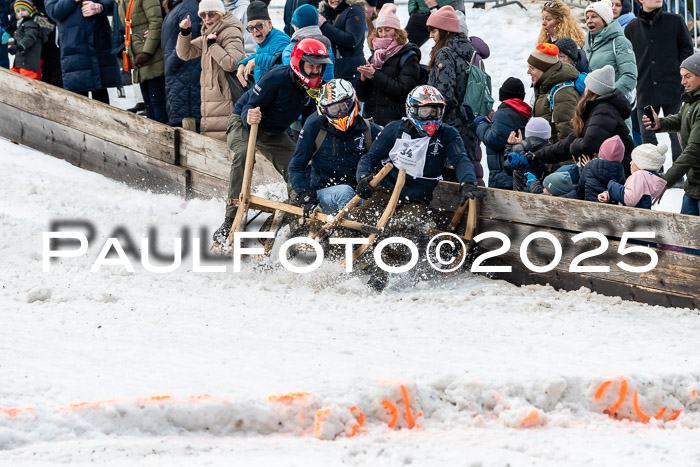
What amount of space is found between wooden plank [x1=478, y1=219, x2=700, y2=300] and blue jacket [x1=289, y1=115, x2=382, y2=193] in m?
1.13

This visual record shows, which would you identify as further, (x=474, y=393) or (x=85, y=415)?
(x=474, y=393)

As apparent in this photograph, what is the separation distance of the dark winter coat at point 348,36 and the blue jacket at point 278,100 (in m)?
1.21

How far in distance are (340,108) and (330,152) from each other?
0.42 meters

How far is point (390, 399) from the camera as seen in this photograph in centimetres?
490

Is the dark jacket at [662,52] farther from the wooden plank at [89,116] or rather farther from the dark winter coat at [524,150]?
the wooden plank at [89,116]

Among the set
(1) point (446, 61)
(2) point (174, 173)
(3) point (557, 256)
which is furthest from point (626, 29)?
(2) point (174, 173)

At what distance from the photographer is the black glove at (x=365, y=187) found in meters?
7.51

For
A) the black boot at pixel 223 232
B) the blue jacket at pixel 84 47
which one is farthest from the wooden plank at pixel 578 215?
the blue jacket at pixel 84 47

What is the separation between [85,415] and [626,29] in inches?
294

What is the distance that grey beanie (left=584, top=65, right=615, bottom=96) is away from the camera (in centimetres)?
764

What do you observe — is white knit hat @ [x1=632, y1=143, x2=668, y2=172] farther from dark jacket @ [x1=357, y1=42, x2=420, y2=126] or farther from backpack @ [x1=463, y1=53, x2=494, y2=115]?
dark jacket @ [x1=357, y1=42, x2=420, y2=126]

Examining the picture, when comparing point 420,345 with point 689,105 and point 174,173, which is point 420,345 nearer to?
point 689,105

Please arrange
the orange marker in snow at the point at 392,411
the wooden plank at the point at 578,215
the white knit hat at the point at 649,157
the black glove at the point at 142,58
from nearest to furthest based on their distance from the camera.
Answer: the orange marker in snow at the point at 392,411, the wooden plank at the point at 578,215, the white knit hat at the point at 649,157, the black glove at the point at 142,58

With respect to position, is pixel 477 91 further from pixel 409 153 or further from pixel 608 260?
pixel 608 260
